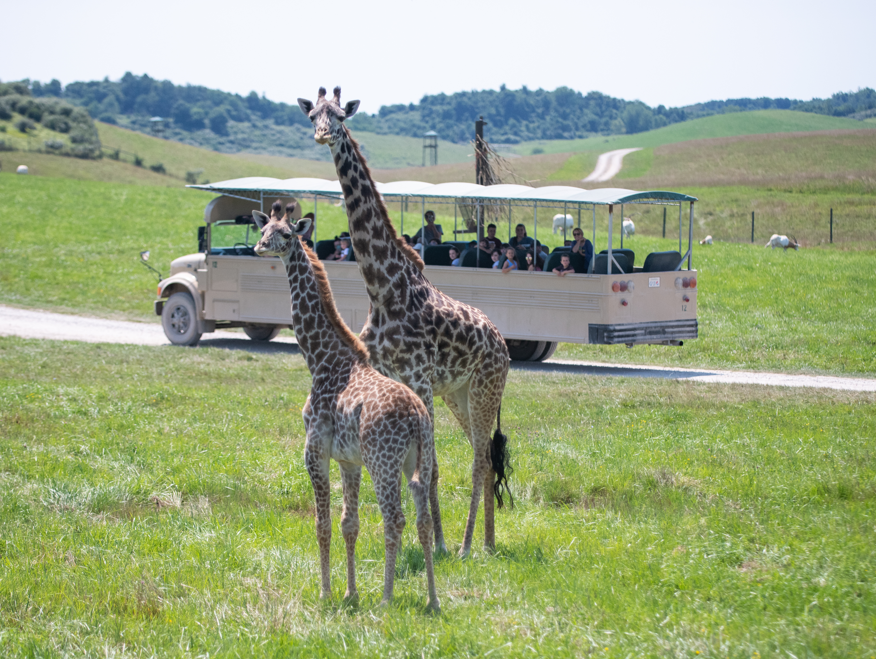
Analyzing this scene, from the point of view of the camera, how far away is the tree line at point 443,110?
6437 inches

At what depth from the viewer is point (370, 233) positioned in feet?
25.1

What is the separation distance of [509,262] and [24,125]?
70.8 metres

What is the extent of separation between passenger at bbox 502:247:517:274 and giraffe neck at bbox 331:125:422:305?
28.8 feet

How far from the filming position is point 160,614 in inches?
222

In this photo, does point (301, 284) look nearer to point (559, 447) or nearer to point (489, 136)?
point (559, 447)

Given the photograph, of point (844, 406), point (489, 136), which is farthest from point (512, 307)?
point (489, 136)

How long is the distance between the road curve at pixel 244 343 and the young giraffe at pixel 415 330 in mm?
8090

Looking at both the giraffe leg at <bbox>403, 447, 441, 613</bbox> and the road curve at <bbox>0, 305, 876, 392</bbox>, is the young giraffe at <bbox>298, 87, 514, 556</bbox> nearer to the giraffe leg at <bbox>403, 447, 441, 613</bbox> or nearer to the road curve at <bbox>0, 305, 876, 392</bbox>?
the giraffe leg at <bbox>403, 447, 441, 613</bbox>

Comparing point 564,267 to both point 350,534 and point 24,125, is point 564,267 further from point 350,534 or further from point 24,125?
point 24,125

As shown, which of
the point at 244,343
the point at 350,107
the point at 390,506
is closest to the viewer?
the point at 390,506

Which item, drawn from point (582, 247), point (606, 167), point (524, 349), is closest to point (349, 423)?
point (582, 247)

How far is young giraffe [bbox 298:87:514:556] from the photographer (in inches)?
286

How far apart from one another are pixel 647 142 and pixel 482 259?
10005 cm

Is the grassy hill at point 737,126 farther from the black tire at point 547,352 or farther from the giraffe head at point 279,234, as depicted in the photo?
the giraffe head at point 279,234
